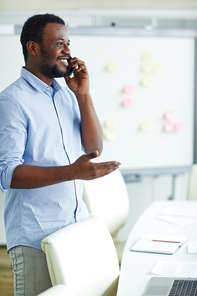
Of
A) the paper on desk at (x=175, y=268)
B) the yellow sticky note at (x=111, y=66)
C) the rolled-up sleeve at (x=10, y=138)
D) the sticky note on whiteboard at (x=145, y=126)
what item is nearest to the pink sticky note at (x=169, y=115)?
the sticky note on whiteboard at (x=145, y=126)

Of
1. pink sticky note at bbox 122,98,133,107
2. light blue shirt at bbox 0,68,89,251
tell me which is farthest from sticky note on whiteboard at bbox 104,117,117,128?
light blue shirt at bbox 0,68,89,251

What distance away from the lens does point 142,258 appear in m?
1.35

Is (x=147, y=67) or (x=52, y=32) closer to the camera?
(x=52, y=32)

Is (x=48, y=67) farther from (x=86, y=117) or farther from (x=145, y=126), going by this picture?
(x=145, y=126)

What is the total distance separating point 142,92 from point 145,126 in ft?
0.93

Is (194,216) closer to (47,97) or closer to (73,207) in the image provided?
(73,207)

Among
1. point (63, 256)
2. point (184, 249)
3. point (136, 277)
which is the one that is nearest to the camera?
point (63, 256)

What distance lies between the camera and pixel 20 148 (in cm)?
115

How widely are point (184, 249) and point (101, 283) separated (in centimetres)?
41

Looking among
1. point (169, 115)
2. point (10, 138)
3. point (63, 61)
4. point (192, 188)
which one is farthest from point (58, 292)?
point (169, 115)

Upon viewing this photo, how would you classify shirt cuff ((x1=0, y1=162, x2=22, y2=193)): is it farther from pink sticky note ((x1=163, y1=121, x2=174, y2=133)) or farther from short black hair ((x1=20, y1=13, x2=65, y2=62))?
pink sticky note ((x1=163, y1=121, x2=174, y2=133))

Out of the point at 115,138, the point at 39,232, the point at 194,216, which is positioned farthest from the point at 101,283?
the point at 115,138

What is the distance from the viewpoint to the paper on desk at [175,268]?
119cm

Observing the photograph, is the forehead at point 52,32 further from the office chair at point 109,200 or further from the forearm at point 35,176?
the office chair at point 109,200
